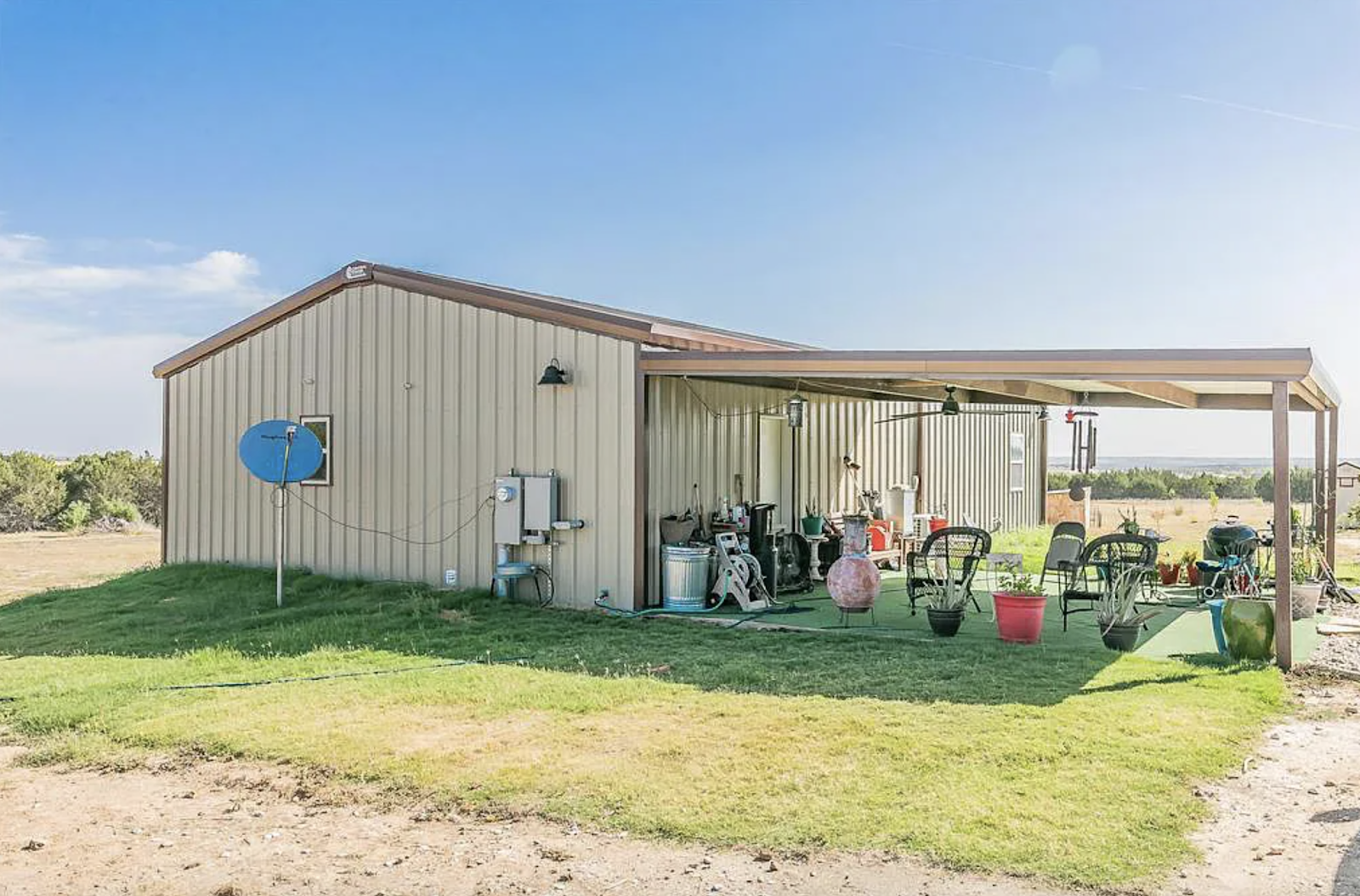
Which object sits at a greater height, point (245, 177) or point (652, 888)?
point (245, 177)

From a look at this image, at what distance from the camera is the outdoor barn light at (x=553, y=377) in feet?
29.6

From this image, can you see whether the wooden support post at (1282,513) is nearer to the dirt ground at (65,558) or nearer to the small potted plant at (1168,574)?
the small potted plant at (1168,574)

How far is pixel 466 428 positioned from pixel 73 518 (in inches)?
500

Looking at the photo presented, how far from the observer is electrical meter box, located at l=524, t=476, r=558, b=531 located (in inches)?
361

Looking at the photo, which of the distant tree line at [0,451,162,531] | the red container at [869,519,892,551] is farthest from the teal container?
the distant tree line at [0,451,162,531]

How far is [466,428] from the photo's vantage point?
9844mm

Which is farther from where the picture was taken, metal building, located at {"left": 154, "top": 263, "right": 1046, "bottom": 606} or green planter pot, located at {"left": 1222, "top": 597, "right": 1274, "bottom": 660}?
metal building, located at {"left": 154, "top": 263, "right": 1046, "bottom": 606}

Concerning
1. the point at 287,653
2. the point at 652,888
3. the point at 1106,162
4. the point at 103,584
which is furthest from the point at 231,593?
the point at 1106,162

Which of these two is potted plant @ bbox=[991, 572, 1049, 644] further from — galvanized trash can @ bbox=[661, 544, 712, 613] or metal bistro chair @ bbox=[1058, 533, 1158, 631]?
galvanized trash can @ bbox=[661, 544, 712, 613]

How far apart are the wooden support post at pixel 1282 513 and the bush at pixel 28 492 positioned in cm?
1943

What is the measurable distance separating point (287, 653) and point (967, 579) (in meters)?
4.78

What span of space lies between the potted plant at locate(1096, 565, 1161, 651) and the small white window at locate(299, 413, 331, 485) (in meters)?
7.21

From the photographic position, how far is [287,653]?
739cm

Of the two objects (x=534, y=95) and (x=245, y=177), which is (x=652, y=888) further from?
(x=245, y=177)
